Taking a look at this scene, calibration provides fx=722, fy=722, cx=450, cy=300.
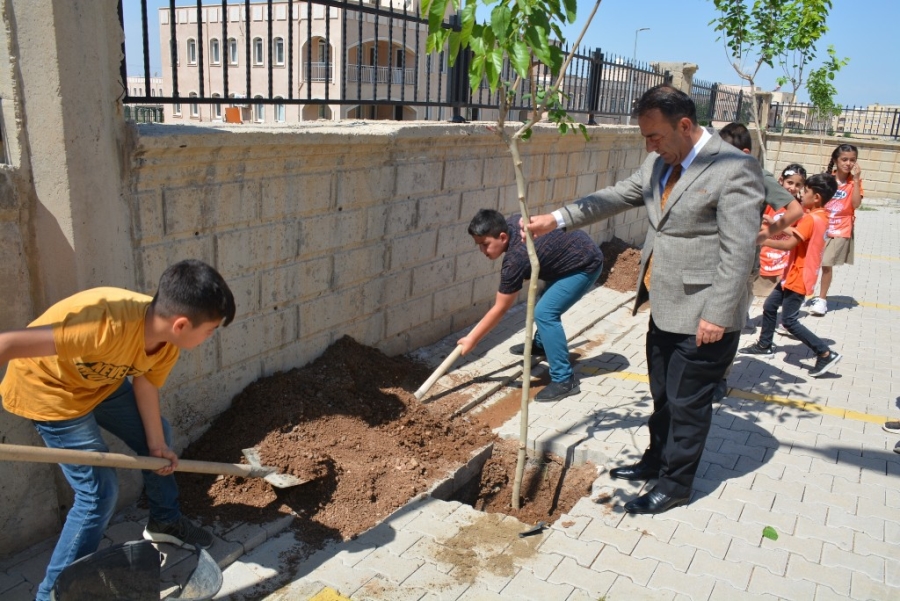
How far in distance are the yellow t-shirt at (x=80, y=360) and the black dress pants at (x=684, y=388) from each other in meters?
2.54

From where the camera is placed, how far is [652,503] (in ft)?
12.4

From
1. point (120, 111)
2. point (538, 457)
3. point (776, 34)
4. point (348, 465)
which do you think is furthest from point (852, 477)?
point (776, 34)

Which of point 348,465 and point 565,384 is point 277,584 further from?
point 565,384

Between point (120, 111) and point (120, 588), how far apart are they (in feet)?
6.59

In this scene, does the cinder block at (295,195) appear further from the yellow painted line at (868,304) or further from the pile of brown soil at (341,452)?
the yellow painted line at (868,304)

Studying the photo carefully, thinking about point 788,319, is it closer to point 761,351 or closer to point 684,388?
point 761,351

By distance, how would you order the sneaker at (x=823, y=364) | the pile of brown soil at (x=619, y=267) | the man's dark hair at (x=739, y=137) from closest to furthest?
the man's dark hair at (x=739, y=137)
the sneaker at (x=823, y=364)
the pile of brown soil at (x=619, y=267)

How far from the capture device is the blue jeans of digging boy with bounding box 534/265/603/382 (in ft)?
17.6

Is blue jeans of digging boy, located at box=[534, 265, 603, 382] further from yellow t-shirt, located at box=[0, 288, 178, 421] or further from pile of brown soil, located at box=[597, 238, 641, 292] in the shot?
pile of brown soil, located at box=[597, 238, 641, 292]

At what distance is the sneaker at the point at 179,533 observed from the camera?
123 inches

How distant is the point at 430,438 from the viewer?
14.4 ft

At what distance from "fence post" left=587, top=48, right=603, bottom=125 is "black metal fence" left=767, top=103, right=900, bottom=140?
13.9 m

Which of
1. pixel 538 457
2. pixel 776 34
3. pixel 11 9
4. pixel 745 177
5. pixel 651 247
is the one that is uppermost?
pixel 776 34

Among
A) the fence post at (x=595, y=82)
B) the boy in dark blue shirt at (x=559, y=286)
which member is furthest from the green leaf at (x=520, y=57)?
the fence post at (x=595, y=82)
